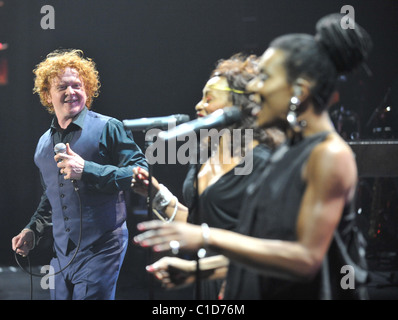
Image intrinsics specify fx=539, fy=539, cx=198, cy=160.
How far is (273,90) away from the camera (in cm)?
151

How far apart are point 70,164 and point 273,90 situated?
1.61m

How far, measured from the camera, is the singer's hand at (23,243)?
3086mm

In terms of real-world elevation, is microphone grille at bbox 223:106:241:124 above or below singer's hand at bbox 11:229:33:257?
above

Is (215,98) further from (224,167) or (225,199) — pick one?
(225,199)

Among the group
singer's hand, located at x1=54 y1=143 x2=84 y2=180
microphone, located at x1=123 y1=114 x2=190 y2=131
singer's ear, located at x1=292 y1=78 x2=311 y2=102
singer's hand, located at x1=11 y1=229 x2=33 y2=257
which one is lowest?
singer's hand, located at x1=11 y1=229 x2=33 y2=257

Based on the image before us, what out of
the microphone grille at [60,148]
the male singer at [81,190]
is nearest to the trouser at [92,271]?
the male singer at [81,190]

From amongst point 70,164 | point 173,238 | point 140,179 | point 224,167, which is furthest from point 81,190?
point 173,238

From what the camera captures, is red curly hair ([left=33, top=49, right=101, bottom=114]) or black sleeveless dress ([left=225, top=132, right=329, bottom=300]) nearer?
black sleeveless dress ([left=225, top=132, right=329, bottom=300])

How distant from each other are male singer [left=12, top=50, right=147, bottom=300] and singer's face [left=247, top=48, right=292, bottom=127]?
1561 millimetres

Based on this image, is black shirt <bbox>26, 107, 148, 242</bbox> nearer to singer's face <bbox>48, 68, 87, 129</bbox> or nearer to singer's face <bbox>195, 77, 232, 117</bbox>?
singer's face <bbox>48, 68, 87, 129</bbox>

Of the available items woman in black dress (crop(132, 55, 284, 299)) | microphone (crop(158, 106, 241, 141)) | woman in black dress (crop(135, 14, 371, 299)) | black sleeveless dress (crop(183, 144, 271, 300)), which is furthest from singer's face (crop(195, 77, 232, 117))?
woman in black dress (crop(135, 14, 371, 299))

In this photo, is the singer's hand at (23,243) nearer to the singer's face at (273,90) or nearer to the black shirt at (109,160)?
the black shirt at (109,160)

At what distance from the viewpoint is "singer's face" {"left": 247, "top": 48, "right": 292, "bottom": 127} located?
1494mm

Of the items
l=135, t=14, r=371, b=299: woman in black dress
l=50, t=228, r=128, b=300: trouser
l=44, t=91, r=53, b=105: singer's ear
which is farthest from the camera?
l=44, t=91, r=53, b=105: singer's ear
